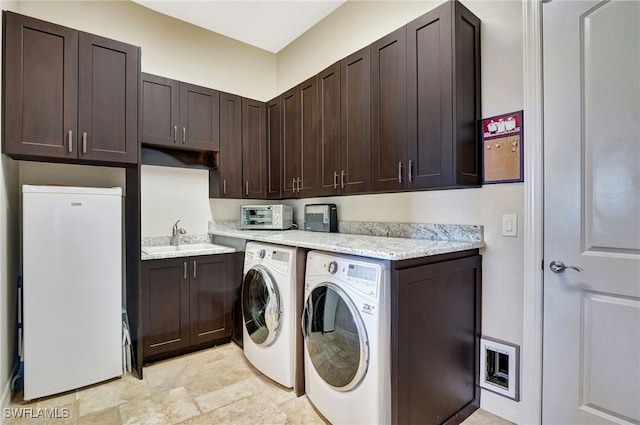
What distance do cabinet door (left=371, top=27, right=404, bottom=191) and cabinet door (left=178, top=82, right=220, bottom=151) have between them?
1621 millimetres

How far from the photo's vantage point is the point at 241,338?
2680mm

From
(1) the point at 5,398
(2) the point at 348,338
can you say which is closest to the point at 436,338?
(2) the point at 348,338

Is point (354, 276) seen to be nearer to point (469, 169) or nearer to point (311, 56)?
point (469, 169)

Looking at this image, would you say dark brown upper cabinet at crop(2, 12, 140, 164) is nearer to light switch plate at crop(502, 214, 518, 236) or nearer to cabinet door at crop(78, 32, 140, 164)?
cabinet door at crop(78, 32, 140, 164)

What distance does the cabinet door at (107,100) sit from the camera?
2064 millimetres

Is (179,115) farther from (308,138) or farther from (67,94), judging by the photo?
(308,138)

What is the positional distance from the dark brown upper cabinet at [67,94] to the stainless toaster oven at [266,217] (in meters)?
1.18

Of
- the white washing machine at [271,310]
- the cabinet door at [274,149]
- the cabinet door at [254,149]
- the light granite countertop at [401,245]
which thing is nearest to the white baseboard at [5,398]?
the white washing machine at [271,310]

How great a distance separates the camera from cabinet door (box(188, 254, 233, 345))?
258cm

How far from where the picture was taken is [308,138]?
8.96 feet

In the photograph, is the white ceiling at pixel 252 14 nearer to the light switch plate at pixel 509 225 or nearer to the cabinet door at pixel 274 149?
the cabinet door at pixel 274 149

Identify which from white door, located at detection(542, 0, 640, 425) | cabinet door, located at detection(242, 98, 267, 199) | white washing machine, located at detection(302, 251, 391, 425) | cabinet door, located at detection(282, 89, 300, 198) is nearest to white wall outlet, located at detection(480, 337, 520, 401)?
white door, located at detection(542, 0, 640, 425)

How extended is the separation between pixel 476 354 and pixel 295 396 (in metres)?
1.12

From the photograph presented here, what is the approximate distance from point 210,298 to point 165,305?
35 cm
